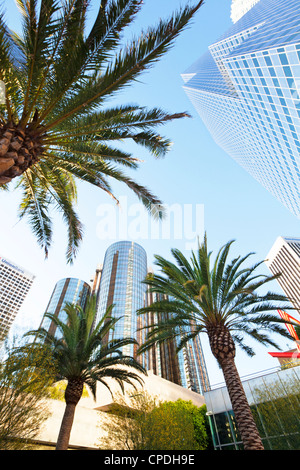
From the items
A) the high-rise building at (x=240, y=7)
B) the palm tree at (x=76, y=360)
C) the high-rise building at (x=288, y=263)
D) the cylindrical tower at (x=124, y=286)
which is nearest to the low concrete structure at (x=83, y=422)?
the palm tree at (x=76, y=360)

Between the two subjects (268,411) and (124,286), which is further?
(124,286)

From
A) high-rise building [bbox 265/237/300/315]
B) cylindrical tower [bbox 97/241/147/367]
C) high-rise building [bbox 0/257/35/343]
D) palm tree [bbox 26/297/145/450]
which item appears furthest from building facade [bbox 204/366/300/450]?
high-rise building [bbox 0/257/35/343]

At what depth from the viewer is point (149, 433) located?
43.0 ft

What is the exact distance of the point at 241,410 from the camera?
838cm

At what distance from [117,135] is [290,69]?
32.9 m

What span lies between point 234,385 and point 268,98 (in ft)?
131

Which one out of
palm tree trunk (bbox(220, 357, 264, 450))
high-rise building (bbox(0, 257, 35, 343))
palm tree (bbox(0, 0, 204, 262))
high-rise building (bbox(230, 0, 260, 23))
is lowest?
palm tree trunk (bbox(220, 357, 264, 450))

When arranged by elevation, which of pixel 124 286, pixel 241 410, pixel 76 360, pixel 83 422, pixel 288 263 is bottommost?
pixel 241 410

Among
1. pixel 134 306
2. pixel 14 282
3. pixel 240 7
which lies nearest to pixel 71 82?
pixel 134 306

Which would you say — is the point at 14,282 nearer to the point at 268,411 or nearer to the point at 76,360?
the point at 76,360

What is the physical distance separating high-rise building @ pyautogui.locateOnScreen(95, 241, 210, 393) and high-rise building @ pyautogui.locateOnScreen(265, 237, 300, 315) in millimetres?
36620

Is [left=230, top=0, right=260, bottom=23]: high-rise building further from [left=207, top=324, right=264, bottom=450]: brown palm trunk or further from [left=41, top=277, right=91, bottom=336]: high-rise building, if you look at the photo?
[left=207, top=324, right=264, bottom=450]: brown palm trunk

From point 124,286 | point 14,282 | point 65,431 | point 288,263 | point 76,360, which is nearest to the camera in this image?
point 65,431

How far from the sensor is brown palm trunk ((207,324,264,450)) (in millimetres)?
7895
